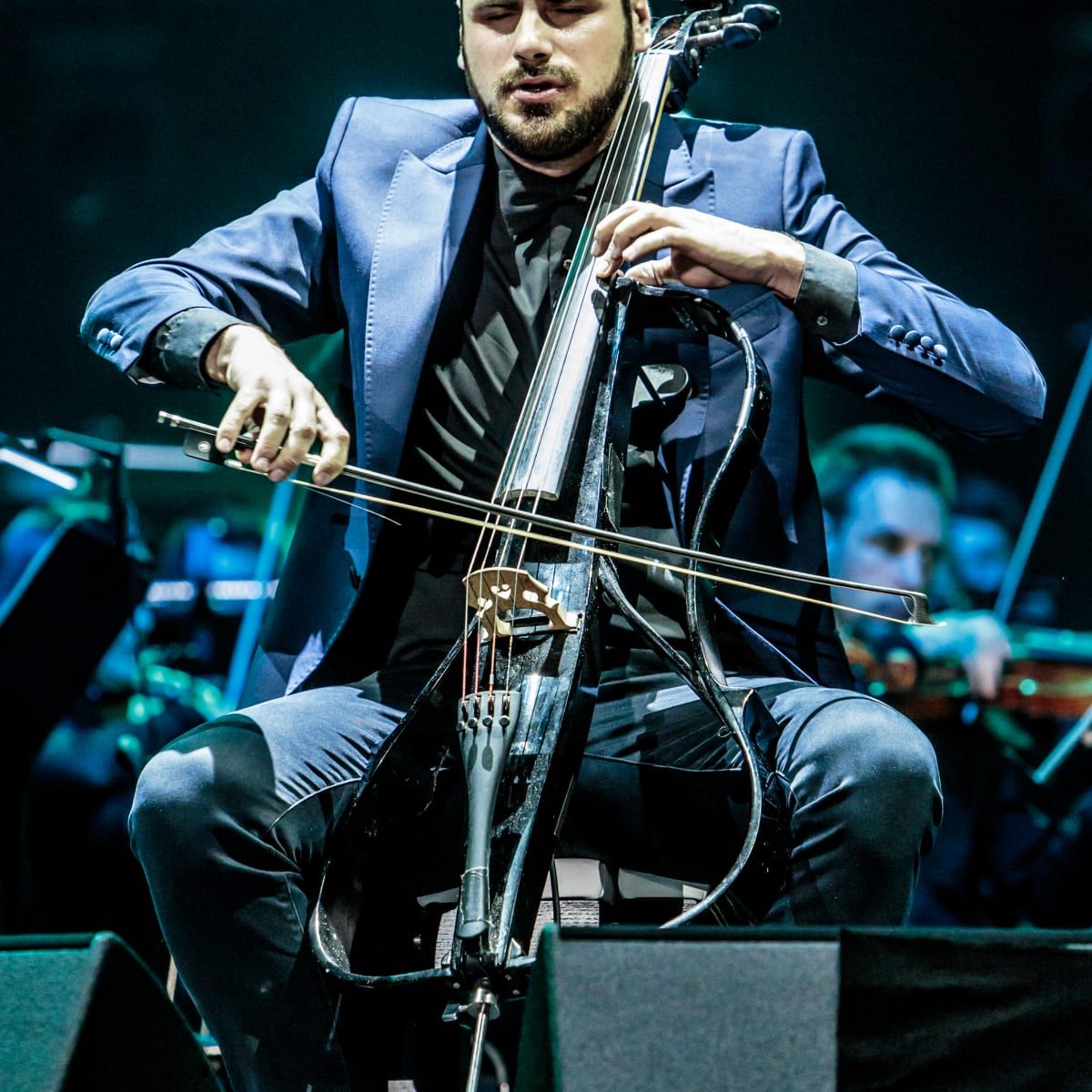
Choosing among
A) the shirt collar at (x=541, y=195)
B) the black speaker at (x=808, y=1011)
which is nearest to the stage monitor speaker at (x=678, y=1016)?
the black speaker at (x=808, y=1011)

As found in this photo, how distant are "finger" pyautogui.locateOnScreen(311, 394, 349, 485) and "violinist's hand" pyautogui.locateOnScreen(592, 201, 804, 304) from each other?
13.9 inches

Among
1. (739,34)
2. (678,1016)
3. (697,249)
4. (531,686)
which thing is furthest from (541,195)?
(678,1016)

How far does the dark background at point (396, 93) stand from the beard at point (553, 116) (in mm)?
516

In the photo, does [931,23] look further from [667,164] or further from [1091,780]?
[1091,780]

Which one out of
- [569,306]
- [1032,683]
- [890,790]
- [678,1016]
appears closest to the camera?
[678,1016]

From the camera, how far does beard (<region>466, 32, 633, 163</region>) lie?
1625 millimetres

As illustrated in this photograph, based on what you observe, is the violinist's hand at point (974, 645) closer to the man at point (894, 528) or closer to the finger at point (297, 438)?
the man at point (894, 528)

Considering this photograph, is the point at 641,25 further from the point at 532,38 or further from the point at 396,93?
the point at 396,93

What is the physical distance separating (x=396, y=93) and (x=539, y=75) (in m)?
0.63

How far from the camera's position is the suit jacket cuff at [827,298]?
1.40m

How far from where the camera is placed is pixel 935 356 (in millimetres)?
1440

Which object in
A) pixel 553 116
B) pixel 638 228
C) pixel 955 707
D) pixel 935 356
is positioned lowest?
pixel 955 707

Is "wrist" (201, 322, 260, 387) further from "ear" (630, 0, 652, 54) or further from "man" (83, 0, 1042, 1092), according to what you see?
"ear" (630, 0, 652, 54)

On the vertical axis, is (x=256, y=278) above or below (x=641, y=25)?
below
